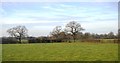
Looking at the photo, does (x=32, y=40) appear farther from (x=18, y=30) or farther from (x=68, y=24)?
(x=68, y=24)

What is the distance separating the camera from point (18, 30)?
82.9m

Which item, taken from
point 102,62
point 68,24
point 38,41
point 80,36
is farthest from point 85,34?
point 102,62

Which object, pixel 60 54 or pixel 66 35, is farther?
pixel 66 35

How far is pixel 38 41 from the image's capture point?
73.0 meters

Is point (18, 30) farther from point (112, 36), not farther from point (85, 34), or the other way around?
point (112, 36)

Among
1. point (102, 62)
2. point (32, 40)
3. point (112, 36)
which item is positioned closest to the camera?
point (102, 62)

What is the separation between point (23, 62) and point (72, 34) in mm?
75556

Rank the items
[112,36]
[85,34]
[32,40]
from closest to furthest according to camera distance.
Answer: [32,40], [112,36], [85,34]

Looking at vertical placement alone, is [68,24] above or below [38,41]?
above

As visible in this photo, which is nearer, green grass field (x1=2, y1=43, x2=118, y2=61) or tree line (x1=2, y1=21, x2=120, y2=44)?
green grass field (x1=2, y1=43, x2=118, y2=61)

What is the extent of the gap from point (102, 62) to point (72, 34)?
7551 cm

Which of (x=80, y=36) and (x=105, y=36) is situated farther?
Result: (x=80, y=36)

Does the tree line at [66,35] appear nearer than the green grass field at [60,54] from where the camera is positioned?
No

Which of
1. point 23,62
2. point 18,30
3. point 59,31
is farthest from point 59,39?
point 23,62
